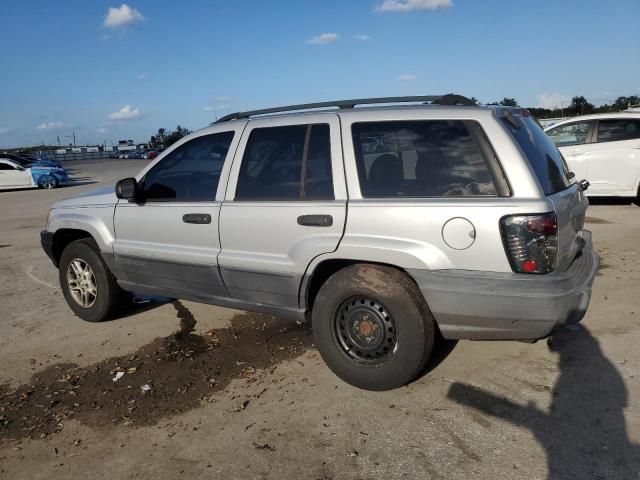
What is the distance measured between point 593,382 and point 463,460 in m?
1.30

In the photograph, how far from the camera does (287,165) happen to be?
3.84 meters

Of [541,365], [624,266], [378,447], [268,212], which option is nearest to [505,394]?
[541,365]

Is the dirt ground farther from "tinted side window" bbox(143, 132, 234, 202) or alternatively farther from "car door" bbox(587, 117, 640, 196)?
"car door" bbox(587, 117, 640, 196)

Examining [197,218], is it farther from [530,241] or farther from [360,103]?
[530,241]

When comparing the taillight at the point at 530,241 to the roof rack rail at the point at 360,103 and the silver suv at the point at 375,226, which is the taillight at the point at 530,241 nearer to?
the silver suv at the point at 375,226

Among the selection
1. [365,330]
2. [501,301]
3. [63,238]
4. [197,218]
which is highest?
[197,218]

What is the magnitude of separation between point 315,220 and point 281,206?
0.32 metres

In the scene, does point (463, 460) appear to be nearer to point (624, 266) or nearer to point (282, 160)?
point (282, 160)

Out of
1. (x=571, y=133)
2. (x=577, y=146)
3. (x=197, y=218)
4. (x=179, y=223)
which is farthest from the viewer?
(x=571, y=133)

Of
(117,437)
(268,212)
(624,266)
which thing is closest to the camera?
(117,437)

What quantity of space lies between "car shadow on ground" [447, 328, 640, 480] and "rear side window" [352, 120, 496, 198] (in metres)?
1.31

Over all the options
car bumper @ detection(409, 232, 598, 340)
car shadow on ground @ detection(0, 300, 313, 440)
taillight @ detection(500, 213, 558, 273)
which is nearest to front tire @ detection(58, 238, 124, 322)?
car shadow on ground @ detection(0, 300, 313, 440)

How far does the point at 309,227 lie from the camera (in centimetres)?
358

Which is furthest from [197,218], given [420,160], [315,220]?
→ [420,160]
